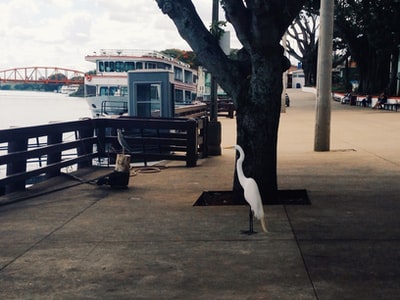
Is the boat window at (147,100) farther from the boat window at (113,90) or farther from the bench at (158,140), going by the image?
the boat window at (113,90)

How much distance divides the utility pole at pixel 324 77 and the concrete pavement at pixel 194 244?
4938 mm

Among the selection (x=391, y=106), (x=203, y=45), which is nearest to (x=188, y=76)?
(x=391, y=106)

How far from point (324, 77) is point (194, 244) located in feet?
34.8

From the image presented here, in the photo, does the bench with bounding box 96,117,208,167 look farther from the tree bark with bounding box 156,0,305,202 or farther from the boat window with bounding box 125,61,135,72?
the boat window with bounding box 125,61,135,72

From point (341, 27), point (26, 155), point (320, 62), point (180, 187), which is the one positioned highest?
point (341, 27)

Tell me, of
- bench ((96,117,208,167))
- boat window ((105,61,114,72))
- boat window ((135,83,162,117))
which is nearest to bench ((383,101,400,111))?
boat window ((105,61,114,72))

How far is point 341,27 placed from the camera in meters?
51.6

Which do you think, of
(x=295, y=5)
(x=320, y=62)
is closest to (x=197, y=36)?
(x=295, y=5)

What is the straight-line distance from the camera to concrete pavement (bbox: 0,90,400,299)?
16.0 feet

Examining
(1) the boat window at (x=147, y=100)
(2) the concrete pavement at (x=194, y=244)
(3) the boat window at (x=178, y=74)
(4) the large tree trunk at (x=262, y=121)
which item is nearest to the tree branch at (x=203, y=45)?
(4) the large tree trunk at (x=262, y=121)

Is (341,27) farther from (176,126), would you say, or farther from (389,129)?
(176,126)

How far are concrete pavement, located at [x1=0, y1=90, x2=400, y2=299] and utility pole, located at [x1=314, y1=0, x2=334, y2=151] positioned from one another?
16.2 feet

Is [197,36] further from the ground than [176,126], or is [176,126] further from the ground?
[197,36]

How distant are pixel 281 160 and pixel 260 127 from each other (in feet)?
18.5
